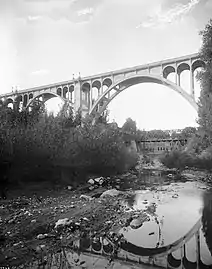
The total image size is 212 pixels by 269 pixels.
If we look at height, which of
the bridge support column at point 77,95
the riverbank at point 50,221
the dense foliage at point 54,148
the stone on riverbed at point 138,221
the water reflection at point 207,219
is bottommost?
the water reflection at point 207,219

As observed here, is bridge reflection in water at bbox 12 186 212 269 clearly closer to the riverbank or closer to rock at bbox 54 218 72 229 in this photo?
the riverbank

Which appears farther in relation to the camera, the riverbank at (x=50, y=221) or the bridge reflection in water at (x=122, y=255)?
the riverbank at (x=50, y=221)

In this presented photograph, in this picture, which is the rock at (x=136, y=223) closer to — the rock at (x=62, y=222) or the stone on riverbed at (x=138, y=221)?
the stone on riverbed at (x=138, y=221)

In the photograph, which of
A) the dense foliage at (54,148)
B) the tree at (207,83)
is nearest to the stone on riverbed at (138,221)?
the dense foliage at (54,148)

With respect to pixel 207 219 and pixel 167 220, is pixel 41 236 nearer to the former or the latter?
pixel 167 220

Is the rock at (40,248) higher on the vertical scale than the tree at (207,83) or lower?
lower

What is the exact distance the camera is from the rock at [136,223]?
18.1 ft

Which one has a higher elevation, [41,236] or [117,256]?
[41,236]

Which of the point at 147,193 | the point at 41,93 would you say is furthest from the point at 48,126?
the point at 41,93

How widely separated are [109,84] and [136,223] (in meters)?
27.7

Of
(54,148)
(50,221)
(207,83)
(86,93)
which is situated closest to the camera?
(50,221)

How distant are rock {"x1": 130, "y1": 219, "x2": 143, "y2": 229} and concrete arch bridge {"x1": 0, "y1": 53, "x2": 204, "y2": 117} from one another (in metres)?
18.6

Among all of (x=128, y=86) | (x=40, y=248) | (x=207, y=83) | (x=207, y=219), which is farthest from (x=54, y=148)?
(x=128, y=86)

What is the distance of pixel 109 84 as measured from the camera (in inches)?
1254
